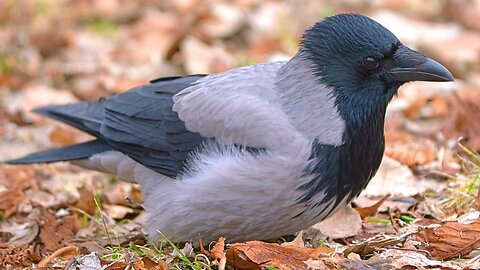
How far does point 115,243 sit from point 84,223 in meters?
0.42

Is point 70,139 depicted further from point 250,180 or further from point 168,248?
point 250,180

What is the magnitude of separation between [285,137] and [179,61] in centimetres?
401

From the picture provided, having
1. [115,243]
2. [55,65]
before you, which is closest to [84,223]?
[115,243]

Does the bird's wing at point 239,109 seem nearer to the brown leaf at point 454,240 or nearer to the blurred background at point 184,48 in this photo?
the brown leaf at point 454,240

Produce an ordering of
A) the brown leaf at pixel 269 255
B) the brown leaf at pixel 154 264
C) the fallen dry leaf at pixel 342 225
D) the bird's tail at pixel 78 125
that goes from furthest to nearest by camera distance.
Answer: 1. the bird's tail at pixel 78 125
2. the fallen dry leaf at pixel 342 225
3. the brown leaf at pixel 154 264
4. the brown leaf at pixel 269 255

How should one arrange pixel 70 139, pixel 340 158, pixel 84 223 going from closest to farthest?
pixel 340 158
pixel 84 223
pixel 70 139

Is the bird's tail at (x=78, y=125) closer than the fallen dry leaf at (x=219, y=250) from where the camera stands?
No

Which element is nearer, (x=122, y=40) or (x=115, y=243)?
(x=115, y=243)

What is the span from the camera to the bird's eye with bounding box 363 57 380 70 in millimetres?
4047

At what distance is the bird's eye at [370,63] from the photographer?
405 cm

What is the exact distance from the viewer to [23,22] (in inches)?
323

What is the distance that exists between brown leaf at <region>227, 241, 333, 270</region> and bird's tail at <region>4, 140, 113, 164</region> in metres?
1.42

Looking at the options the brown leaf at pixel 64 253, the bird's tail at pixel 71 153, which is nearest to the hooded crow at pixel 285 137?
the brown leaf at pixel 64 253

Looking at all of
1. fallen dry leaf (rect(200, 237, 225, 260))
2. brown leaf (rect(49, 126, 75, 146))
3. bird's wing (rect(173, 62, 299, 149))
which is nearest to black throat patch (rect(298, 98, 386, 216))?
bird's wing (rect(173, 62, 299, 149))
